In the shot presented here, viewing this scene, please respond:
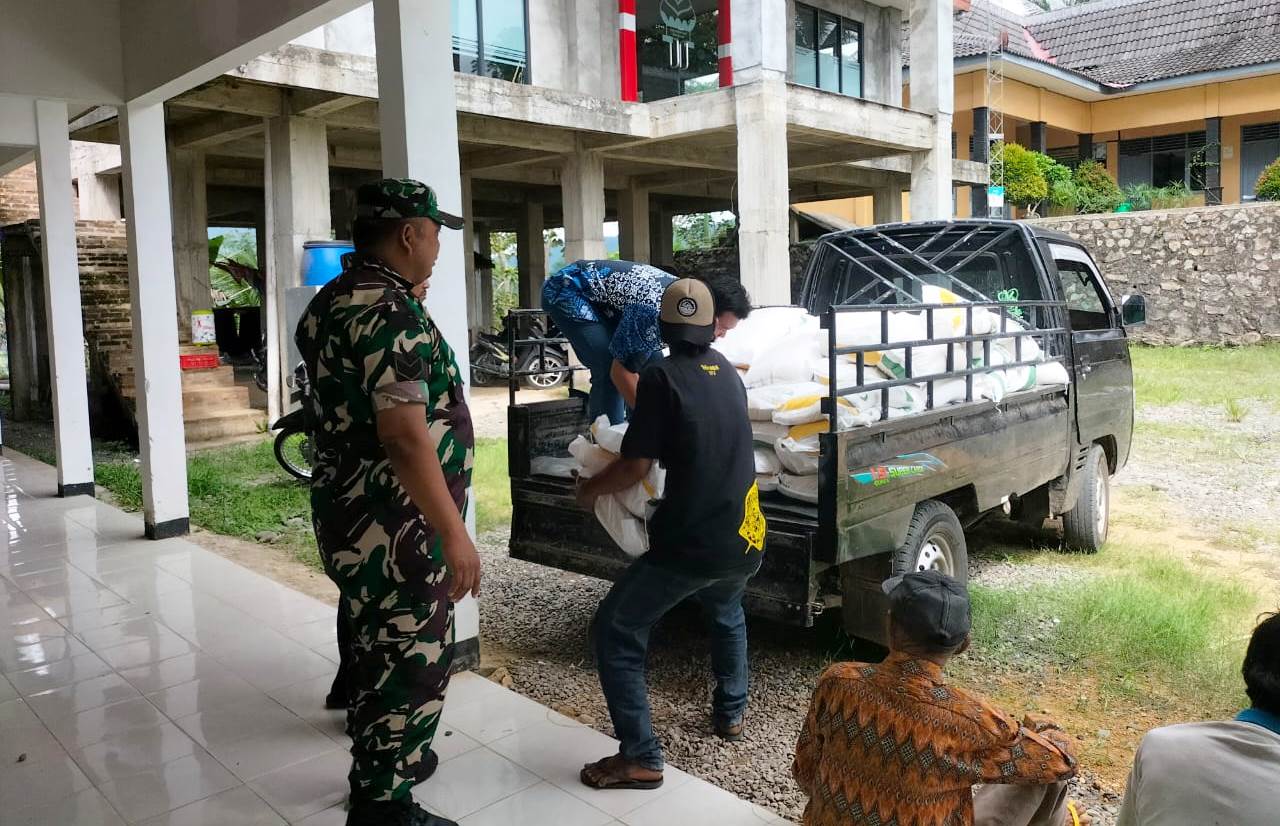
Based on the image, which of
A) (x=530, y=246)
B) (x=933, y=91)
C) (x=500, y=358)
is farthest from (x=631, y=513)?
(x=530, y=246)

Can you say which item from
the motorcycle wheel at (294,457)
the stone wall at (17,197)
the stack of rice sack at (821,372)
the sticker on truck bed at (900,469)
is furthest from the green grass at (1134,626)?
the stone wall at (17,197)

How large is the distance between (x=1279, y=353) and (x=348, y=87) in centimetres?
1315

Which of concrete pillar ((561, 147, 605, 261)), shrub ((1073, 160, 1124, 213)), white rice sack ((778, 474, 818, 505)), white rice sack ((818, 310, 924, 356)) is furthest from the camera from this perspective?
shrub ((1073, 160, 1124, 213))

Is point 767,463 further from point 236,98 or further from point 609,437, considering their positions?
point 236,98

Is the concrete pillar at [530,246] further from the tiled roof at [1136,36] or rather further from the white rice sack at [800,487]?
the white rice sack at [800,487]

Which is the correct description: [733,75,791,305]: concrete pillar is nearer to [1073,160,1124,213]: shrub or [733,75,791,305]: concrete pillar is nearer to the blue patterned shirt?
the blue patterned shirt

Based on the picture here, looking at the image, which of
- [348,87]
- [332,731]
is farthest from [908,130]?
[332,731]

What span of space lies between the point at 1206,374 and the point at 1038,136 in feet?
29.2

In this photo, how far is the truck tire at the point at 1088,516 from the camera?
5691mm

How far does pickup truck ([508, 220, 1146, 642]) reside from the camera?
3.55 m

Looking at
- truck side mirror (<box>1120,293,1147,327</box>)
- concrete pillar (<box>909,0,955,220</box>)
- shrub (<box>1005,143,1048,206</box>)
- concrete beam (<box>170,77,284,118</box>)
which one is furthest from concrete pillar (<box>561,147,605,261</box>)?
truck side mirror (<box>1120,293,1147,327</box>)

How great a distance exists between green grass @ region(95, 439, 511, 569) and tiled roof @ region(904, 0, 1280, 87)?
518 inches

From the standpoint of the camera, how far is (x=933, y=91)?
1516cm

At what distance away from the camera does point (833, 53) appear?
62.2 ft
